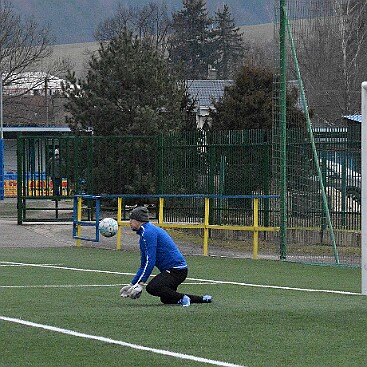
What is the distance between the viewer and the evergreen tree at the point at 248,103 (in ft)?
118

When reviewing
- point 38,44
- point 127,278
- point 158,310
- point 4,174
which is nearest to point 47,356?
point 158,310

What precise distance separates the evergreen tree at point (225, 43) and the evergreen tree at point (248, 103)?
2839 inches

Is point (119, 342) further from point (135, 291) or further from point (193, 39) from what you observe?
point (193, 39)

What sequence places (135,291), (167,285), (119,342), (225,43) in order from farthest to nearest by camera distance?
(225,43) → (167,285) → (135,291) → (119,342)

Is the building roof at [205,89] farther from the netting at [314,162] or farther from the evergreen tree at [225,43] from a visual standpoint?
the netting at [314,162]

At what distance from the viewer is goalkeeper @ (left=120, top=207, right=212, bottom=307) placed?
12.7 metres

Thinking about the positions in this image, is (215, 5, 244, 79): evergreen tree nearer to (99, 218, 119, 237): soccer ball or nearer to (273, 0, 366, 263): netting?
(273, 0, 366, 263): netting

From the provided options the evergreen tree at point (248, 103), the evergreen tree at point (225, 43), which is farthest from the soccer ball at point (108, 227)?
the evergreen tree at point (225, 43)

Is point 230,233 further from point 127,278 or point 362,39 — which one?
point 362,39

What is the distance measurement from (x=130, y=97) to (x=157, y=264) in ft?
76.7

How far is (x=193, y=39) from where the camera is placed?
107 metres

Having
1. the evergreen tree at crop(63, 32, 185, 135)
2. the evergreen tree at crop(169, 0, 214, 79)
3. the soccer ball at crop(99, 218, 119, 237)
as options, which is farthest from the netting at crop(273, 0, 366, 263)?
the evergreen tree at crop(169, 0, 214, 79)

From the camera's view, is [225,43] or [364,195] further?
[225,43]

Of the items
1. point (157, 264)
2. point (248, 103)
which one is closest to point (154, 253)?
point (157, 264)
